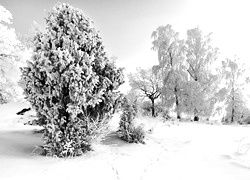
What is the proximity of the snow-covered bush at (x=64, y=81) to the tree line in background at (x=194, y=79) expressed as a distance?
37.2ft

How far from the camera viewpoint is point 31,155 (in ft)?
10.5

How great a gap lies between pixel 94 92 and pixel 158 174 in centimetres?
223

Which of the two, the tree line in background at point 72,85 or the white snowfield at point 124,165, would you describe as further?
the tree line in background at point 72,85

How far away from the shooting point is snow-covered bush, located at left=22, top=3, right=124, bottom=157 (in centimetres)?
321

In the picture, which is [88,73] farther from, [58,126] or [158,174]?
[158,174]

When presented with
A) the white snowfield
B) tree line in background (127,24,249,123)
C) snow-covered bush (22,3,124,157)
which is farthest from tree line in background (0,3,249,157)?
tree line in background (127,24,249,123)

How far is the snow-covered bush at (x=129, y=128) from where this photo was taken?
4.95 metres

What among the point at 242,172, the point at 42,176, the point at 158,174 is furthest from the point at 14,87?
the point at 242,172

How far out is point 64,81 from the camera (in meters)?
3.26

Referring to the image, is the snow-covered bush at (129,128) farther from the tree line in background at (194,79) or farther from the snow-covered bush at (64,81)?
the tree line in background at (194,79)

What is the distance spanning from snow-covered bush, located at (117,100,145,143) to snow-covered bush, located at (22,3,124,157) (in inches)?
56.6

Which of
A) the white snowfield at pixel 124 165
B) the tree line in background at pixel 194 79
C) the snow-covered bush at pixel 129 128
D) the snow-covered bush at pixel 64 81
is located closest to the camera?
the white snowfield at pixel 124 165

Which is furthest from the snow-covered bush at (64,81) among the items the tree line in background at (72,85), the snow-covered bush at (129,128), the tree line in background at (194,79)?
the tree line in background at (194,79)

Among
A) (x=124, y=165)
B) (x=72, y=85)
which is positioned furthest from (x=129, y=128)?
(x=72, y=85)
